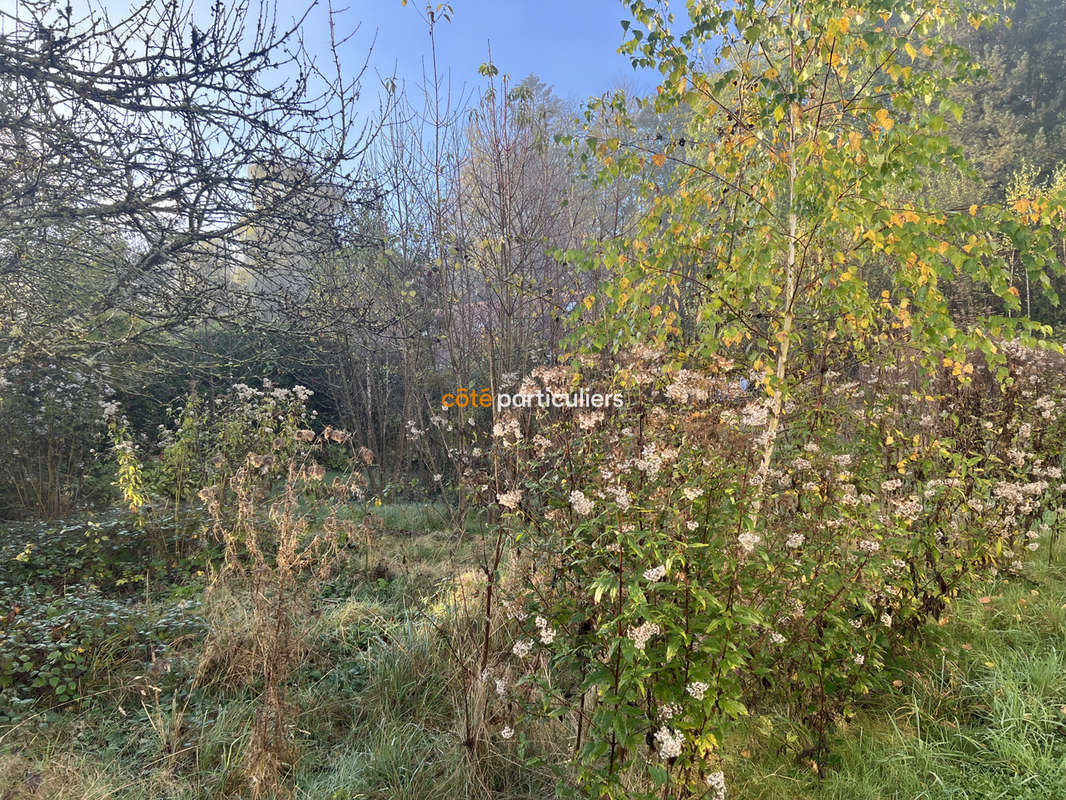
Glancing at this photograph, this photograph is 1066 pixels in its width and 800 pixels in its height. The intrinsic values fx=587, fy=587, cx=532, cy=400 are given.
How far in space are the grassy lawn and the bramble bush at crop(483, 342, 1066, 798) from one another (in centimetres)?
16

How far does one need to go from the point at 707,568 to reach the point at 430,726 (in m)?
1.66

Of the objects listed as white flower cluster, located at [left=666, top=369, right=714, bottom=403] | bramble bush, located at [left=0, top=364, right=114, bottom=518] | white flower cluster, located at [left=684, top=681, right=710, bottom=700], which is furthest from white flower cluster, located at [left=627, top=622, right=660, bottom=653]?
bramble bush, located at [left=0, top=364, right=114, bottom=518]

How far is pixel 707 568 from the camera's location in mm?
1802

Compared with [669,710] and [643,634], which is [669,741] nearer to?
[669,710]

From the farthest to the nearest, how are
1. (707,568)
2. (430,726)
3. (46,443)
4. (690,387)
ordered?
(46,443) → (430,726) → (690,387) → (707,568)

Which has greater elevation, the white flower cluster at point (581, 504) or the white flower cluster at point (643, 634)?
the white flower cluster at point (581, 504)

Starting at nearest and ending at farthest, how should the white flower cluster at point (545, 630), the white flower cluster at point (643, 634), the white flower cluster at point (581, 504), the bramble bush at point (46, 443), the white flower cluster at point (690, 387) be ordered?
the white flower cluster at point (643, 634)
the white flower cluster at point (581, 504)
the white flower cluster at point (545, 630)
the white flower cluster at point (690, 387)
the bramble bush at point (46, 443)

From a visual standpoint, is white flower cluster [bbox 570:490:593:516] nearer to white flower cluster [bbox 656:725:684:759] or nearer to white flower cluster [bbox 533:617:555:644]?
white flower cluster [bbox 533:617:555:644]

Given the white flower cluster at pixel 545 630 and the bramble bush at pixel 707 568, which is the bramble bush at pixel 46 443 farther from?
the white flower cluster at pixel 545 630

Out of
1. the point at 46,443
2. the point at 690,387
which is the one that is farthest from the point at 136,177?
the point at 46,443

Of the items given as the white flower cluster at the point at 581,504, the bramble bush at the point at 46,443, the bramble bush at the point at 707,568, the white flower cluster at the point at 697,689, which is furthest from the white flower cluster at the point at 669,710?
the bramble bush at the point at 46,443

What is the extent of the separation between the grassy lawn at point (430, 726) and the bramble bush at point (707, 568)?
16 cm

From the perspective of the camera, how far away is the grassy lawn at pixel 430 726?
6.98 ft

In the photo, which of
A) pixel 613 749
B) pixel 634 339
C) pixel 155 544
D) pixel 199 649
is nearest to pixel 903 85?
pixel 634 339
